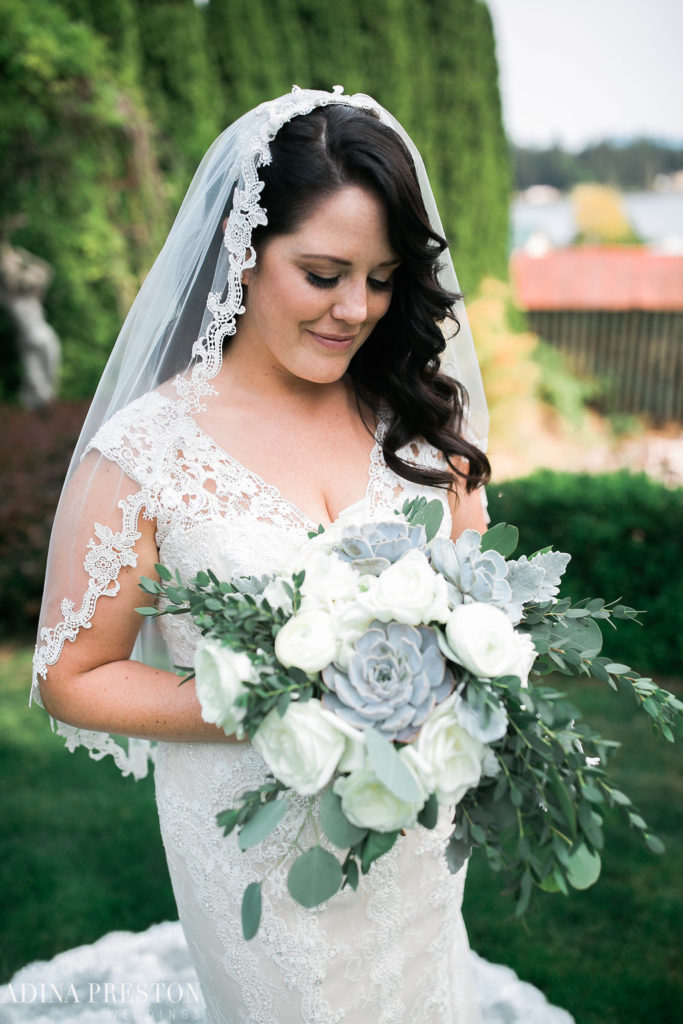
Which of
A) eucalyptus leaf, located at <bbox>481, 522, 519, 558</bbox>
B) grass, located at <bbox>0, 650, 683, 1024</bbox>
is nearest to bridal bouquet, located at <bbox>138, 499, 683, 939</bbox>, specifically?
eucalyptus leaf, located at <bbox>481, 522, 519, 558</bbox>

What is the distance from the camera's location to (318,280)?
1.90 metres

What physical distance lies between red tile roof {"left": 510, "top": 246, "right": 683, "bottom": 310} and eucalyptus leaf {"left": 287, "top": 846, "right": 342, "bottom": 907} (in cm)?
1752

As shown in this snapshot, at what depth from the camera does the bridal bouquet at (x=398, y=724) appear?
128cm

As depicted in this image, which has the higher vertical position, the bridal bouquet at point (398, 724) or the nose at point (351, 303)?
the nose at point (351, 303)

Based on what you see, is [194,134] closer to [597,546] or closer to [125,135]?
[125,135]

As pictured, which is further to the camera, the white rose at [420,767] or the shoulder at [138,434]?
the shoulder at [138,434]

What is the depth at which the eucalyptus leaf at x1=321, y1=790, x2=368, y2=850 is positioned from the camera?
1.29 m

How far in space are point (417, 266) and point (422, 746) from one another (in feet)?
4.02

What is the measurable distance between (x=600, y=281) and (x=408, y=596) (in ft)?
65.3

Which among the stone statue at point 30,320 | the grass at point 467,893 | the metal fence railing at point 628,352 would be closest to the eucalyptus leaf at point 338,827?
the grass at point 467,893

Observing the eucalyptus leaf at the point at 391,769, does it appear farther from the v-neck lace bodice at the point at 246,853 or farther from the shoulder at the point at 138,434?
the shoulder at the point at 138,434

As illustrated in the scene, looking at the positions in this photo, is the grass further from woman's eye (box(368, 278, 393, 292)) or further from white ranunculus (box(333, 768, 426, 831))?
woman's eye (box(368, 278, 393, 292))

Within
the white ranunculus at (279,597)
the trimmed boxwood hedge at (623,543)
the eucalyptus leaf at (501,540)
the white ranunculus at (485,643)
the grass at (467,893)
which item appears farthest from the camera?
the trimmed boxwood hedge at (623,543)

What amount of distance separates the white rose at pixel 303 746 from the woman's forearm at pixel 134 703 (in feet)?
1.80
